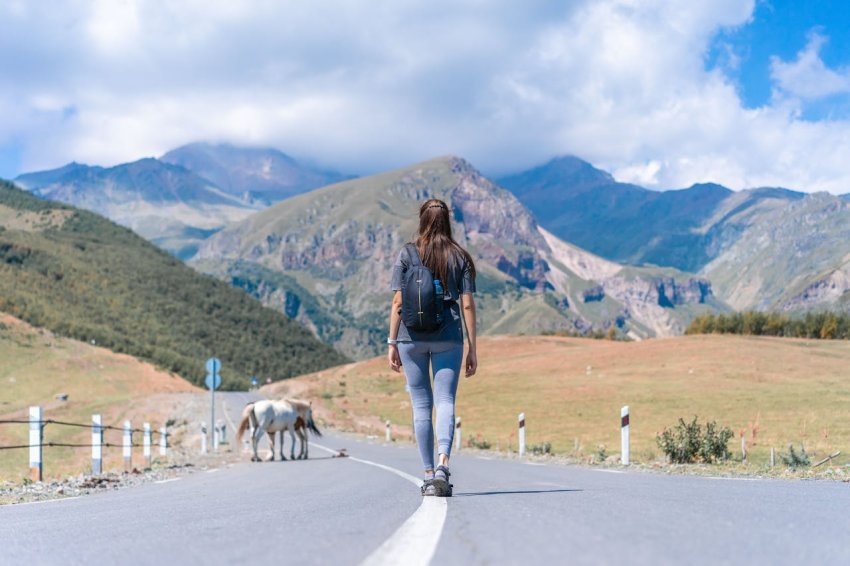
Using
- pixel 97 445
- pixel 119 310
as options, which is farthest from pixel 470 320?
pixel 119 310

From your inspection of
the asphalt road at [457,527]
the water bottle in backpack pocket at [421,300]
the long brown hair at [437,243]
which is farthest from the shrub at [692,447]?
the water bottle in backpack pocket at [421,300]

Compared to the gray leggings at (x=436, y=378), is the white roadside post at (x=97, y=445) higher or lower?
lower

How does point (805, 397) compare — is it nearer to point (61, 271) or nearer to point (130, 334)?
point (130, 334)

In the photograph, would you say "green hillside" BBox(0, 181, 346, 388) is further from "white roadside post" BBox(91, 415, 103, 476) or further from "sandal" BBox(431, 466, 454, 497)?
"sandal" BBox(431, 466, 454, 497)

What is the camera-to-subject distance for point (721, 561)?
4012mm

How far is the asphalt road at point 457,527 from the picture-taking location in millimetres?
4258

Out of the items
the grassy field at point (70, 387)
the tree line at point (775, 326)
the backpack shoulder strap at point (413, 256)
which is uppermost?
the tree line at point (775, 326)

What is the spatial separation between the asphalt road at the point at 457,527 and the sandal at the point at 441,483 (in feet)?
0.45

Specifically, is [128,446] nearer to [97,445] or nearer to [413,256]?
[97,445]

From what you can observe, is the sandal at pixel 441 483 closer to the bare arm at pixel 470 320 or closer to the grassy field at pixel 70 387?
the bare arm at pixel 470 320

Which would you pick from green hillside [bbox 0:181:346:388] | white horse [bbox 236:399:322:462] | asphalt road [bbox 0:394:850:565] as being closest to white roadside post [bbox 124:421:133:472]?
white horse [bbox 236:399:322:462]

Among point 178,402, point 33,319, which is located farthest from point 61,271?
point 178,402

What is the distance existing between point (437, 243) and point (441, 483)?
2194 millimetres

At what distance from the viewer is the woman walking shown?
7.69 meters
